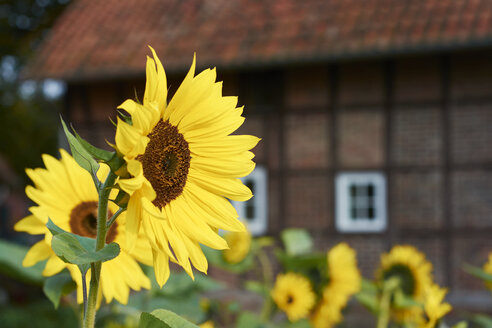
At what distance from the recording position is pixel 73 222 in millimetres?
910

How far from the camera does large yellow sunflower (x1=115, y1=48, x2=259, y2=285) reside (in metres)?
0.63

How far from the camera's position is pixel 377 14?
7.32 m

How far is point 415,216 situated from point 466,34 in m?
2.06

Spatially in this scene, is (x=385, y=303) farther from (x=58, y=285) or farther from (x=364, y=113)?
(x=364, y=113)

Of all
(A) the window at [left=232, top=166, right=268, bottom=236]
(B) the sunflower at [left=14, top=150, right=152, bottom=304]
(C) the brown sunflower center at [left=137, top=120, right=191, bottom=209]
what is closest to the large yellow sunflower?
(C) the brown sunflower center at [left=137, top=120, right=191, bottom=209]

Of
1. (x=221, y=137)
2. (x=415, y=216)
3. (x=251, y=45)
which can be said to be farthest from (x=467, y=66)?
(x=221, y=137)

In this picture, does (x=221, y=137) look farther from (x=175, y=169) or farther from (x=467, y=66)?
(x=467, y=66)

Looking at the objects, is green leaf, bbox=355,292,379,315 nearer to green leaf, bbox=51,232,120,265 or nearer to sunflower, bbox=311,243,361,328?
sunflower, bbox=311,243,361,328

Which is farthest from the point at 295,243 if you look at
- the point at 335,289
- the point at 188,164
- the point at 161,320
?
the point at 161,320

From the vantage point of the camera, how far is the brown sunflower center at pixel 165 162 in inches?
26.3

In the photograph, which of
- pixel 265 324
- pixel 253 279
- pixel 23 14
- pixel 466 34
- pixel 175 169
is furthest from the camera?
Answer: pixel 23 14

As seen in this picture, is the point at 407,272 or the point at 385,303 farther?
the point at 407,272

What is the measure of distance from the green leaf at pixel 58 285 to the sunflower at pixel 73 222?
16 millimetres

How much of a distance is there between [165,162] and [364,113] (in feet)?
22.6
